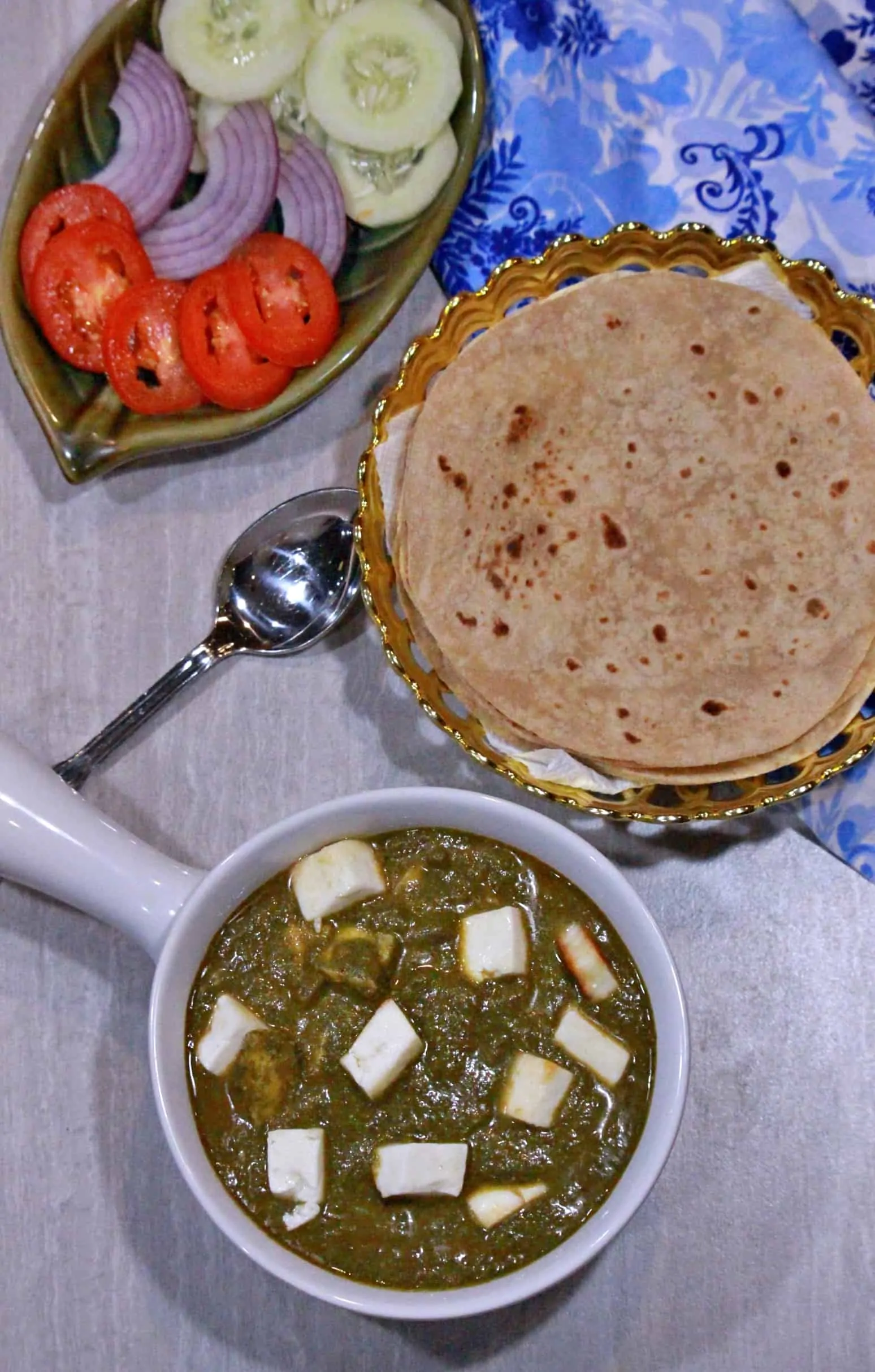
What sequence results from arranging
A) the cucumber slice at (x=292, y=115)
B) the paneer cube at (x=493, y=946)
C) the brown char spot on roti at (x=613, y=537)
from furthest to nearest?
the cucumber slice at (x=292, y=115) < the brown char spot on roti at (x=613, y=537) < the paneer cube at (x=493, y=946)

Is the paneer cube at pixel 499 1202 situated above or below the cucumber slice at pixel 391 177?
below

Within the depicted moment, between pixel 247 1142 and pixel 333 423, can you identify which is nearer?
pixel 247 1142

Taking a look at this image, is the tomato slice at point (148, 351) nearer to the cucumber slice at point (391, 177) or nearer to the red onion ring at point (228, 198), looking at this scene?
the red onion ring at point (228, 198)

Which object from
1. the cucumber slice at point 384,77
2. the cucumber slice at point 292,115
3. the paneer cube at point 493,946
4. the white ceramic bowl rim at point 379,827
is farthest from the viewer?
the cucumber slice at point 292,115

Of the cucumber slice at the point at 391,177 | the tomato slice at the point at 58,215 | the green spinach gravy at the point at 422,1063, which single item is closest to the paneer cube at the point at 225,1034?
the green spinach gravy at the point at 422,1063

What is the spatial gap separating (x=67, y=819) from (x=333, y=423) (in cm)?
87

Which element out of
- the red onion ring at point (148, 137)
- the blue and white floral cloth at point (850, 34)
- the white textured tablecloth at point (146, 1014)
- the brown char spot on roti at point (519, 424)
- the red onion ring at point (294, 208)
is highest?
the red onion ring at point (148, 137)

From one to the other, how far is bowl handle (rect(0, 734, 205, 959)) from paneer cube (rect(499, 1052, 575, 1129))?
56 cm

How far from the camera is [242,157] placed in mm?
2131

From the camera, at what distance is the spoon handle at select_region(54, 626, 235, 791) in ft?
7.01

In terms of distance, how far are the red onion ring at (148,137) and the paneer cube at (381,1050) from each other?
1.43 meters

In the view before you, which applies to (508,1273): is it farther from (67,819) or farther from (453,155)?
(453,155)

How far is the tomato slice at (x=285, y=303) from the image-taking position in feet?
6.73

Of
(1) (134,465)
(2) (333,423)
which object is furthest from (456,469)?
(1) (134,465)
